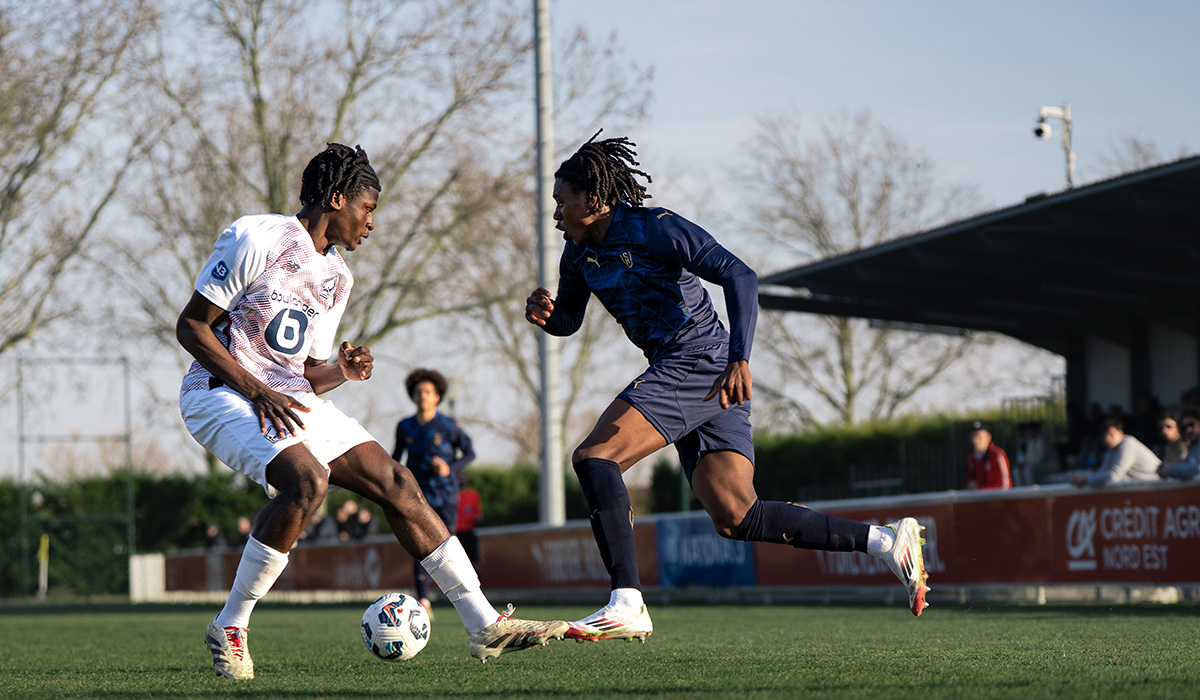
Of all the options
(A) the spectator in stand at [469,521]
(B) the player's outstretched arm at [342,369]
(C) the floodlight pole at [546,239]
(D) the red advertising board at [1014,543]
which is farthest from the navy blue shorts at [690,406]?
(C) the floodlight pole at [546,239]

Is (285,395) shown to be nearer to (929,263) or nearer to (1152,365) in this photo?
(929,263)

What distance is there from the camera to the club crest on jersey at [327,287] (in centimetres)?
570

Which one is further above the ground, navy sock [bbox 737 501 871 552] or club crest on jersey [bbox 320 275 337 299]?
club crest on jersey [bbox 320 275 337 299]

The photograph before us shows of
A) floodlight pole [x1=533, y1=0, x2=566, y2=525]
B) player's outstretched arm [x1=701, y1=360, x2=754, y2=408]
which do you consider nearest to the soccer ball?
player's outstretched arm [x1=701, y1=360, x2=754, y2=408]

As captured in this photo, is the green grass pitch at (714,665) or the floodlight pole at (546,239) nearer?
the green grass pitch at (714,665)

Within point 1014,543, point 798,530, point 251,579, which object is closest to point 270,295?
point 251,579

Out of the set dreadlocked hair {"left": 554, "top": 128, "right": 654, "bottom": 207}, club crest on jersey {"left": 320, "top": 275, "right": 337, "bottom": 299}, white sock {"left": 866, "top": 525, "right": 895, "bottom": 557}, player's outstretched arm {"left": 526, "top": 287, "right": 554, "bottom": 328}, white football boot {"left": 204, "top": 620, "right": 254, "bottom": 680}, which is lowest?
white football boot {"left": 204, "top": 620, "right": 254, "bottom": 680}

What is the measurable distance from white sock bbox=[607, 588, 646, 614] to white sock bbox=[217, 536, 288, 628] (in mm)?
1355

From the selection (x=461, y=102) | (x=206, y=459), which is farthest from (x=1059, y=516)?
(x=206, y=459)

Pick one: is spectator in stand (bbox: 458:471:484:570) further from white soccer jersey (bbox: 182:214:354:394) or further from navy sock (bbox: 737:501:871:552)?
navy sock (bbox: 737:501:871:552)

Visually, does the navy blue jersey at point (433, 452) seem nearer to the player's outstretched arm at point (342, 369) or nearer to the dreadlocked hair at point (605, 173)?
the player's outstretched arm at point (342, 369)

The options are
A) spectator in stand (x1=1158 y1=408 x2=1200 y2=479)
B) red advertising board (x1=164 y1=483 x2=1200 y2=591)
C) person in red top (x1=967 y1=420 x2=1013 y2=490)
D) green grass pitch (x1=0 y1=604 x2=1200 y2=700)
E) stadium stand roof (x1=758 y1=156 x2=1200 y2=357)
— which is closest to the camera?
green grass pitch (x1=0 y1=604 x2=1200 y2=700)

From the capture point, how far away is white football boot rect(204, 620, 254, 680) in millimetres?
5512

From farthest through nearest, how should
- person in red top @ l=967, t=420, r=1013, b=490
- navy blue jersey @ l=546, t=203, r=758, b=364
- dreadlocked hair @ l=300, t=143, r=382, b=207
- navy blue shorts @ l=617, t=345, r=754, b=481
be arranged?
person in red top @ l=967, t=420, r=1013, b=490
dreadlocked hair @ l=300, t=143, r=382, b=207
navy blue shorts @ l=617, t=345, r=754, b=481
navy blue jersey @ l=546, t=203, r=758, b=364
